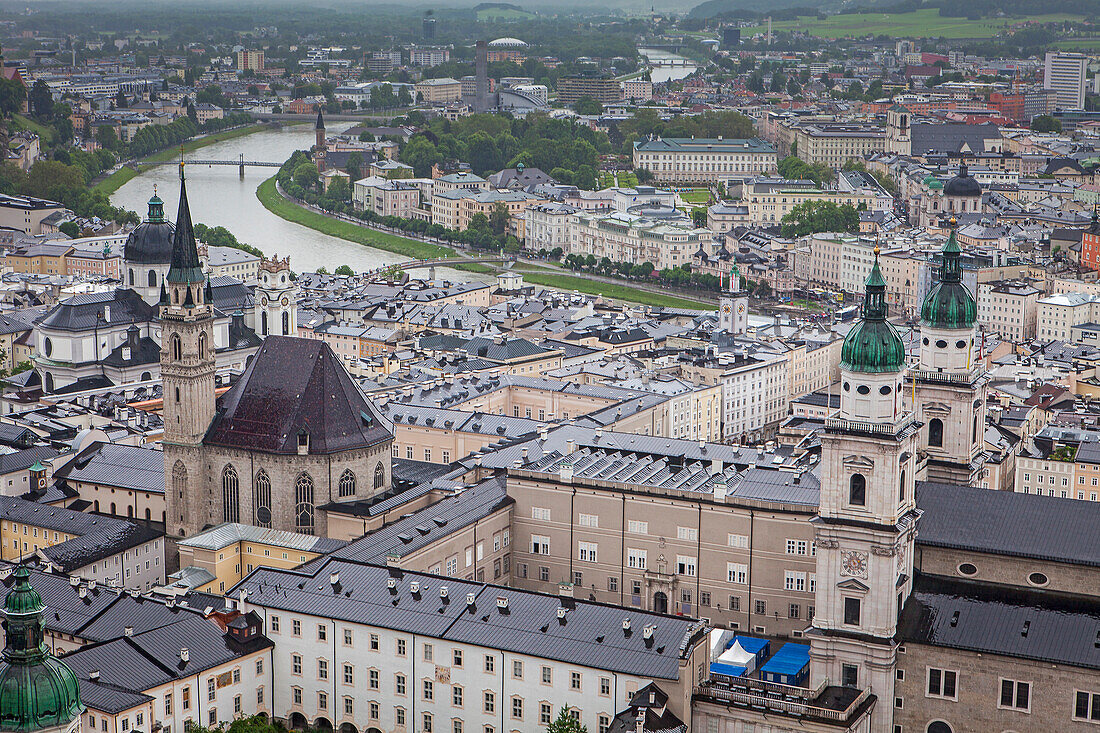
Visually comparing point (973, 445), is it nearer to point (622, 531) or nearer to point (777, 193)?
point (622, 531)

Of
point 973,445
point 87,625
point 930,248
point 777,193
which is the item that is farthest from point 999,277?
point 87,625

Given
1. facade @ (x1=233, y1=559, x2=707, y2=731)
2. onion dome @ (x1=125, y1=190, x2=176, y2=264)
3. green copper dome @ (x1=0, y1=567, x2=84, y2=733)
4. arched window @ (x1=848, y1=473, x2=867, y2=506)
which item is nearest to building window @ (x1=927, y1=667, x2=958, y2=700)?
arched window @ (x1=848, y1=473, x2=867, y2=506)

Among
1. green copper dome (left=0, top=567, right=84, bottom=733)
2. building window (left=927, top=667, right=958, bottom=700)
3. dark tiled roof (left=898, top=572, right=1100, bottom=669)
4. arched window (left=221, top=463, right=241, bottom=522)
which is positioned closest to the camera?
green copper dome (left=0, top=567, right=84, bottom=733)

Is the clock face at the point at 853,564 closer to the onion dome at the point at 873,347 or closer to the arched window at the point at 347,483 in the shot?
the onion dome at the point at 873,347

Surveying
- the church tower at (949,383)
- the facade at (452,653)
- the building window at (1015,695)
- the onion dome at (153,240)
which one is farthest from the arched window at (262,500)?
the onion dome at (153,240)

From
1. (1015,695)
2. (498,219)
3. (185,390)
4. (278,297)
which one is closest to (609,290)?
(498,219)

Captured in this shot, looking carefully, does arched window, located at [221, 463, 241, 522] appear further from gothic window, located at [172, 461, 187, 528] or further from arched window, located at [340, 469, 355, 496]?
arched window, located at [340, 469, 355, 496]

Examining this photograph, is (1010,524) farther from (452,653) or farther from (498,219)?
(498,219)
